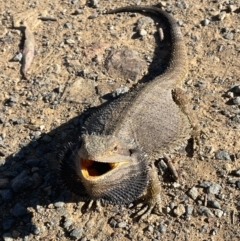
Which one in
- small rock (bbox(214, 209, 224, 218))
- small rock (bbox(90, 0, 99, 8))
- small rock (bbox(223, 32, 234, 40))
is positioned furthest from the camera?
small rock (bbox(90, 0, 99, 8))

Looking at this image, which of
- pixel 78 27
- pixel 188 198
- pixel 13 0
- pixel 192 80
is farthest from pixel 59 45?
pixel 188 198

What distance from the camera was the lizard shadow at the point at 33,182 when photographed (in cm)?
417

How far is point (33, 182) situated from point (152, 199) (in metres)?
1.16

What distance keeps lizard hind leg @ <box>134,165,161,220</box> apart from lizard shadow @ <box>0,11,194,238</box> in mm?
649

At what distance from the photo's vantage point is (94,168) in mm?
3568

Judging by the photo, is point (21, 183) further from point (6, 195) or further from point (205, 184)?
point (205, 184)

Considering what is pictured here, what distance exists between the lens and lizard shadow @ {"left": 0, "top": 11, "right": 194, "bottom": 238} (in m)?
4.17

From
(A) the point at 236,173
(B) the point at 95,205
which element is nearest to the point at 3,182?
(B) the point at 95,205

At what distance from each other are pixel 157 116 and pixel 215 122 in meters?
0.62

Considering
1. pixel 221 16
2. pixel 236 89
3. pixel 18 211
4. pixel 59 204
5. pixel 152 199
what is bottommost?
pixel 18 211

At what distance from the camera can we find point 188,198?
4.09m

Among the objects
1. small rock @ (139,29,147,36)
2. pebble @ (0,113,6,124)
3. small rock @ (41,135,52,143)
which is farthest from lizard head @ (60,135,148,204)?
small rock @ (139,29,147,36)

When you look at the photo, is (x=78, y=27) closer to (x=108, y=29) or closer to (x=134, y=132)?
(x=108, y=29)

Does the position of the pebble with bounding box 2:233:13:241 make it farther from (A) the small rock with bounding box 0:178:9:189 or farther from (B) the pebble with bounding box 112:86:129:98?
(B) the pebble with bounding box 112:86:129:98
